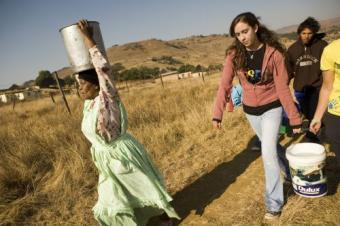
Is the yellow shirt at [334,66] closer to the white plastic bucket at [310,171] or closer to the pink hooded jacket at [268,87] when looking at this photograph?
the pink hooded jacket at [268,87]

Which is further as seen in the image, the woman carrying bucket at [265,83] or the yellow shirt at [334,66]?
the woman carrying bucket at [265,83]

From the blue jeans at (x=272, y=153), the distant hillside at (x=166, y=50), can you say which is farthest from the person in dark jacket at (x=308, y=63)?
the distant hillside at (x=166, y=50)

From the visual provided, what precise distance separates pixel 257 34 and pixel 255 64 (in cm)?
28

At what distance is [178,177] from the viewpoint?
468 cm

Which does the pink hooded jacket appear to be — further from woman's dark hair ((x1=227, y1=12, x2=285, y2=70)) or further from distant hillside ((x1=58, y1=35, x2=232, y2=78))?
distant hillside ((x1=58, y1=35, x2=232, y2=78))

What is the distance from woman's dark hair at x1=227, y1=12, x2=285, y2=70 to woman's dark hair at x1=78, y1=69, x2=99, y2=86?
131cm

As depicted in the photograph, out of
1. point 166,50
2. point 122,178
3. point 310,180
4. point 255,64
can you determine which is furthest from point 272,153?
point 166,50

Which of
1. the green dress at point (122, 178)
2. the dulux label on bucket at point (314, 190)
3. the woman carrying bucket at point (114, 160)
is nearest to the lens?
the woman carrying bucket at point (114, 160)

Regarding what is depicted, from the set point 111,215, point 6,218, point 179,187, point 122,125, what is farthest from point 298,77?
point 6,218

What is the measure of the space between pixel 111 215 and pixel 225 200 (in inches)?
57.8

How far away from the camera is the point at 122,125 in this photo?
9.65 feet

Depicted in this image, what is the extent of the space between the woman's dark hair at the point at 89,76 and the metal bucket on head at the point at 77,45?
159 centimetres

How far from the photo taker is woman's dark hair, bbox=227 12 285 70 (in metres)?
2.81

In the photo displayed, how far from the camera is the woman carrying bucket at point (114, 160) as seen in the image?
2783 millimetres
